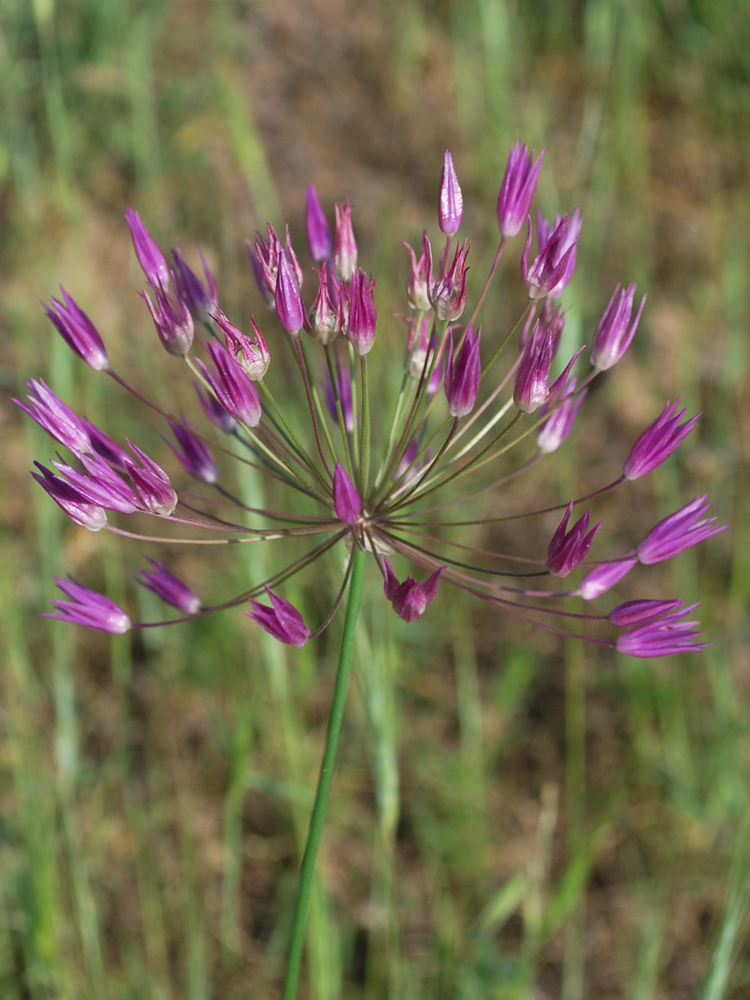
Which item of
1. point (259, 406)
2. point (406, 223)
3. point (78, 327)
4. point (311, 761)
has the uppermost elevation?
point (406, 223)

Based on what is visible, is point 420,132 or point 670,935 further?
point 420,132

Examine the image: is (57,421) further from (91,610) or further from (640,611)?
(640,611)

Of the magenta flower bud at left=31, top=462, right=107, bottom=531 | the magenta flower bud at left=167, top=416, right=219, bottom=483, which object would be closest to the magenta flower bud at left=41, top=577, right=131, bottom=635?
the magenta flower bud at left=31, top=462, right=107, bottom=531

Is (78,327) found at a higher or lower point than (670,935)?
higher

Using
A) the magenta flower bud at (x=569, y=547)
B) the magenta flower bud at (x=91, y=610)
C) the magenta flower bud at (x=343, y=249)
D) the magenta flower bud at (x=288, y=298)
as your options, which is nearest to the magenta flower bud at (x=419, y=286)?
the magenta flower bud at (x=343, y=249)

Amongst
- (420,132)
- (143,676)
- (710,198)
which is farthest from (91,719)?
(710,198)

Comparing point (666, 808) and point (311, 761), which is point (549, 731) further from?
point (311, 761)

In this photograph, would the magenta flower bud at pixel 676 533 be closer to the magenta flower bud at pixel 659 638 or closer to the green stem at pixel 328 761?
the magenta flower bud at pixel 659 638

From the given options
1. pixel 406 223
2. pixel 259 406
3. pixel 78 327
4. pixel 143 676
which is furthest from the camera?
pixel 406 223
